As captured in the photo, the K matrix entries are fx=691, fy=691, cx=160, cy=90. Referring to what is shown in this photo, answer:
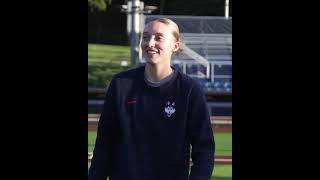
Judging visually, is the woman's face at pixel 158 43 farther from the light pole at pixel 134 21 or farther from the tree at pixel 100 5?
the tree at pixel 100 5

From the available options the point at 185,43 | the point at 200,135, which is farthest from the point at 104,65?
the point at 200,135

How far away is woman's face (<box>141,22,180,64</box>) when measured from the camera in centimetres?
324

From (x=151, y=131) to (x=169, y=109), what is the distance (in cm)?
14

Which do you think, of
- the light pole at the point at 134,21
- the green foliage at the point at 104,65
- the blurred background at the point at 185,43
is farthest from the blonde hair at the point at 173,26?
the green foliage at the point at 104,65

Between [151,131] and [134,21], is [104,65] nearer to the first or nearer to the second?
[134,21]

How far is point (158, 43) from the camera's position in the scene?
3.25 m

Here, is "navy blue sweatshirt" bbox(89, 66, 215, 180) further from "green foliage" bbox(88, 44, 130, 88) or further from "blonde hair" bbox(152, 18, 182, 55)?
"green foliage" bbox(88, 44, 130, 88)

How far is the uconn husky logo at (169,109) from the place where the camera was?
3.20m

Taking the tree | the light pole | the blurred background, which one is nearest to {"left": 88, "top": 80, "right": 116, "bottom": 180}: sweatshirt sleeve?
the blurred background

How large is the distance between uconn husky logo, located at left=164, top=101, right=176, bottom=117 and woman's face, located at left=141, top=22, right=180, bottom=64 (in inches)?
8.1
